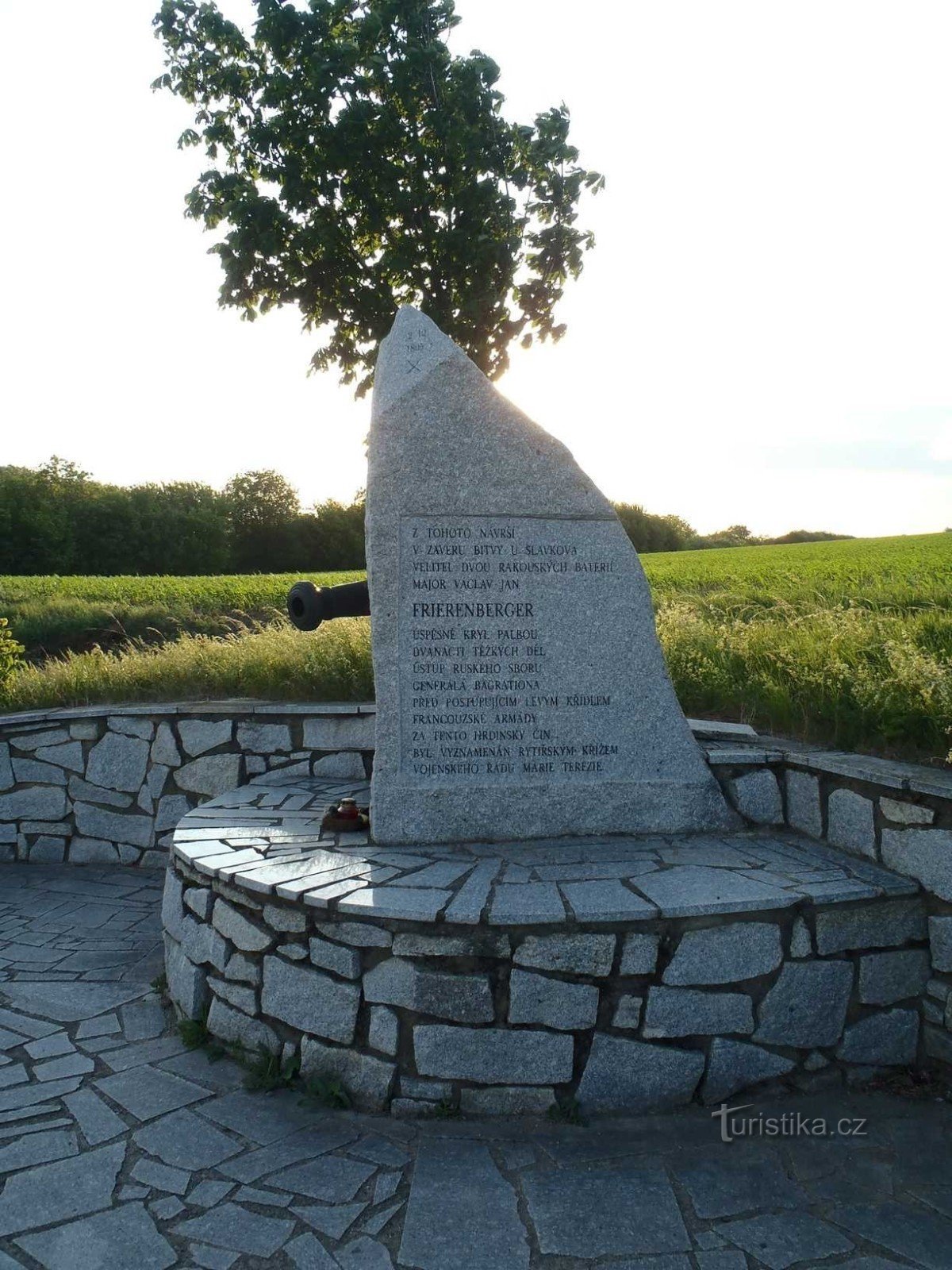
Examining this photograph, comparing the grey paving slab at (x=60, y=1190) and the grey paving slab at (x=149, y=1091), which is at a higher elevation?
the grey paving slab at (x=60, y=1190)

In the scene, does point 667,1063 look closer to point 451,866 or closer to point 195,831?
point 451,866

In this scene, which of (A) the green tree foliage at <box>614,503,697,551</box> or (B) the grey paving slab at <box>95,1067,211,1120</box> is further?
(A) the green tree foliage at <box>614,503,697,551</box>

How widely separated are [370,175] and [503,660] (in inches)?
359

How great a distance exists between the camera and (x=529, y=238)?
12125mm

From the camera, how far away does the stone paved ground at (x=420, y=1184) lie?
2.64m

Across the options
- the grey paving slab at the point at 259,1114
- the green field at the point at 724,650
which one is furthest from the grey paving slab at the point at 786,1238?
the green field at the point at 724,650

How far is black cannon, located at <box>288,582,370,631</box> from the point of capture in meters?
4.89

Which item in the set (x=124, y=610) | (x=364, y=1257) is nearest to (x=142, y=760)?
(x=364, y=1257)

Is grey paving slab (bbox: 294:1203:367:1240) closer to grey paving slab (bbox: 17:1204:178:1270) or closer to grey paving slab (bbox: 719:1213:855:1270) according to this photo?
grey paving slab (bbox: 17:1204:178:1270)

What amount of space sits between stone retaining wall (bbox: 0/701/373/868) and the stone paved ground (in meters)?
2.81

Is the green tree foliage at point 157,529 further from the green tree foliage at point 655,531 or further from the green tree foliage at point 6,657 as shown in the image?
the green tree foliage at point 6,657

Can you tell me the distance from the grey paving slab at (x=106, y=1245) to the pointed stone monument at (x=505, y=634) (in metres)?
1.95

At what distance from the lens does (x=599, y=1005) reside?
131 inches

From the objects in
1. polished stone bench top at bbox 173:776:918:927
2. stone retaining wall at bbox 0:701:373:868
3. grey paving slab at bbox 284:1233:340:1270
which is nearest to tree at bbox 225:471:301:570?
stone retaining wall at bbox 0:701:373:868
